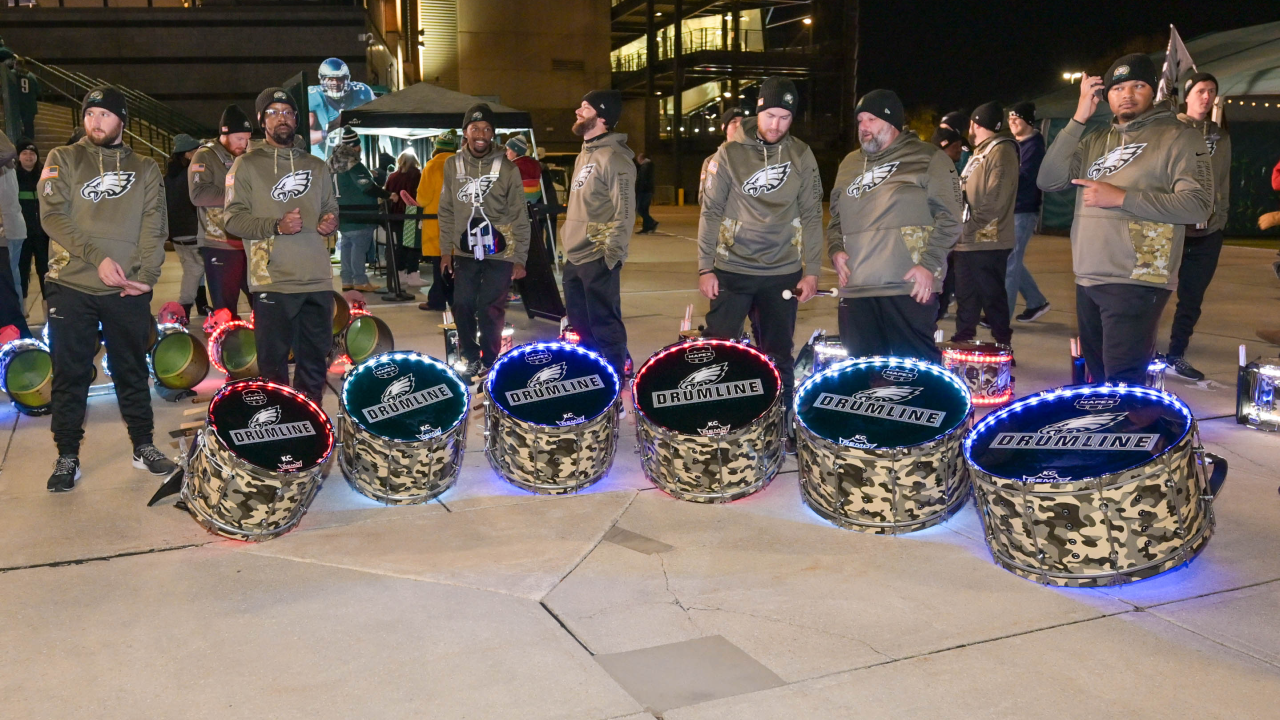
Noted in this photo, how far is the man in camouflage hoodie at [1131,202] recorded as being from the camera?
15.4ft

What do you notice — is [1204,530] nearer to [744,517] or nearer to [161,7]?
[744,517]

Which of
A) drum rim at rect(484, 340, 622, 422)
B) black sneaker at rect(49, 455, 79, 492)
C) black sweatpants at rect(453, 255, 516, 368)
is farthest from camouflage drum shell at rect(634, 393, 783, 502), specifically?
black sneaker at rect(49, 455, 79, 492)

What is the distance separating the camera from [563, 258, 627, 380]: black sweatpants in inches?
263

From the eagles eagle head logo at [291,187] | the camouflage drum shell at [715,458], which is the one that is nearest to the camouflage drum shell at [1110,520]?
the camouflage drum shell at [715,458]

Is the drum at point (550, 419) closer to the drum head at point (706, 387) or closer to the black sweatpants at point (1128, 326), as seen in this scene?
the drum head at point (706, 387)

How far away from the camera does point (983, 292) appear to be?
8.22 m

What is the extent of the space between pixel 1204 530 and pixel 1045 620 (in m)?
0.80

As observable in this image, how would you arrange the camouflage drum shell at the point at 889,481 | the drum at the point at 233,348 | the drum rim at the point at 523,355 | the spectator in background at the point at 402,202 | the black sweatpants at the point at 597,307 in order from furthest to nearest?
the spectator in background at the point at 402,202 → the drum at the point at 233,348 → the black sweatpants at the point at 597,307 → the drum rim at the point at 523,355 → the camouflage drum shell at the point at 889,481

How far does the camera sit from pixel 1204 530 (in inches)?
153

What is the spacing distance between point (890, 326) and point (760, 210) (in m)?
0.93

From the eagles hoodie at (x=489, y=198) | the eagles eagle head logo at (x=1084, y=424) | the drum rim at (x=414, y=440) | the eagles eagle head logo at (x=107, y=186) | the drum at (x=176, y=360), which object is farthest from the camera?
the drum at (x=176, y=360)

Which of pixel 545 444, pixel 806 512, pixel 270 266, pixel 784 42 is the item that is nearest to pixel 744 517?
pixel 806 512

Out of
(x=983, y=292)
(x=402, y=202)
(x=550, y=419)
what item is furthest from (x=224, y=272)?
(x=983, y=292)

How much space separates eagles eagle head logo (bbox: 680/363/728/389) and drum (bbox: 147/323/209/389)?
424cm
